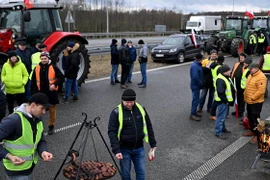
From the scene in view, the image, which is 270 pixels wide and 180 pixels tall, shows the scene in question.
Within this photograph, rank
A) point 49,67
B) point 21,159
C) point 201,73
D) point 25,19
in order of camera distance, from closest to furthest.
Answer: point 21,159 < point 49,67 < point 201,73 < point 25,19

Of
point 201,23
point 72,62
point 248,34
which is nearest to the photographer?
point 72,62

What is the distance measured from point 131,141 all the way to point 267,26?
886 inches

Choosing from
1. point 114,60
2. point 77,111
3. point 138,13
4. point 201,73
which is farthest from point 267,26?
point 138,13

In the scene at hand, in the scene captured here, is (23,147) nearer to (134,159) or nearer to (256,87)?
(134,159)

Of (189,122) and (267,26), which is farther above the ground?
(267,26)

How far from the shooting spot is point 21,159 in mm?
3436

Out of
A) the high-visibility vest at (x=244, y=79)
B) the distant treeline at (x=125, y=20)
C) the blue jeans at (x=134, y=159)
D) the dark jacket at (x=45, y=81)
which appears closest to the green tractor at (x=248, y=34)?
the distant treeline at (x=125, y=20)

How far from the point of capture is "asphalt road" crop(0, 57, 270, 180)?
543 centimetres

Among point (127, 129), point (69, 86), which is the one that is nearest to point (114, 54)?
point (69, 86)

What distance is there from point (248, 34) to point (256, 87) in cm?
1628

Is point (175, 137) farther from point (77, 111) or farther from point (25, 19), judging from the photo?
point (25, 19)

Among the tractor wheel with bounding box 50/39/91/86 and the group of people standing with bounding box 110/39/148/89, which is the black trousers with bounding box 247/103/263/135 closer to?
the group of people standing with bounding box 110/39/148/89

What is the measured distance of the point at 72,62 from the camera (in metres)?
9.09

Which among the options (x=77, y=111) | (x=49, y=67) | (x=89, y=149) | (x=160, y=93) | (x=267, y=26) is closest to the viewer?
(x=89, y=149)
